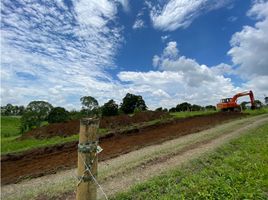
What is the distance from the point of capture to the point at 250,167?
6.75 m

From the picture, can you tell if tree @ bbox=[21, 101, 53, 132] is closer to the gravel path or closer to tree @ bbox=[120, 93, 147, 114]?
tree @ bbox=[120, 93, 147, 114]

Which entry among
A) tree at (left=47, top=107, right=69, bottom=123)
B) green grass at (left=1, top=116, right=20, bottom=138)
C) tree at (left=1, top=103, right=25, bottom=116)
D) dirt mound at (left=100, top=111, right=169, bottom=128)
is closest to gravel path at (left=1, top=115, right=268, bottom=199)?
dirt mound at (left=100, top=111, right=169, bottom=128)

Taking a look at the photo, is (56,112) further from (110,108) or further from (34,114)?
(110,108)

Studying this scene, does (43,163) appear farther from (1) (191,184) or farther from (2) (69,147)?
(1) (191,184)

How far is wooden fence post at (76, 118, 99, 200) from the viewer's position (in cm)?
293

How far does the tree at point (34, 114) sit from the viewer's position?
32716mm

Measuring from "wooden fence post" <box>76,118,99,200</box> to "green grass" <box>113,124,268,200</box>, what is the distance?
2541mm

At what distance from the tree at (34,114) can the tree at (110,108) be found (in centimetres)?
895

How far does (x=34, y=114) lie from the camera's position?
1357 inches

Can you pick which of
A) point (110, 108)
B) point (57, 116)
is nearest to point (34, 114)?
point (57, 116)

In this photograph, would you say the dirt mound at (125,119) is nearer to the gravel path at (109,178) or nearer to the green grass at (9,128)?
the green grass at (9,128)

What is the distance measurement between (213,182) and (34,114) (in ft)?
106

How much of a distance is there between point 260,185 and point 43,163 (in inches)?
360

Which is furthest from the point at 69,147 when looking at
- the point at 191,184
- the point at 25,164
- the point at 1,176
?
the point at 191,184
